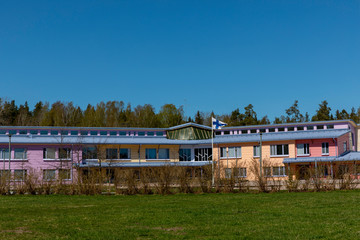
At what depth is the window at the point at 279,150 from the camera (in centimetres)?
5175

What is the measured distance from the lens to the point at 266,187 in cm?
2709

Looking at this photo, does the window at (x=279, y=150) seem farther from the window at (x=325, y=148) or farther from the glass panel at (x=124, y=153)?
the glass panel at (x=124, y=153)

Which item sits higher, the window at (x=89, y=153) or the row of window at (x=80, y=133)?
the row of window at (x=80, y=133)

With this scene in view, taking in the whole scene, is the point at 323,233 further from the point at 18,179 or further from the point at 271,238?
the point at 18,179

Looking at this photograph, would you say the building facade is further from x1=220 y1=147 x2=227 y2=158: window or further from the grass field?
the grass field

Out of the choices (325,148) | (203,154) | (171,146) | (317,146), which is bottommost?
(203,154)

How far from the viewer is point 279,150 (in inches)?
2056

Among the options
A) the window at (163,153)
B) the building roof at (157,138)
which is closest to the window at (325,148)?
the building roof at (157,138)

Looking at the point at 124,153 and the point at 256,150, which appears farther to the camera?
the point at 124,153

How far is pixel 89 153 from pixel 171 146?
10767 millimetres

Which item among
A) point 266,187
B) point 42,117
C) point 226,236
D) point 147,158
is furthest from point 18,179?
point 42,117

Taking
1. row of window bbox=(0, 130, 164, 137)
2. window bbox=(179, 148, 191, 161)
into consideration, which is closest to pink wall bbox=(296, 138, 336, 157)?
window bbox=(179, 148, 191, 161)

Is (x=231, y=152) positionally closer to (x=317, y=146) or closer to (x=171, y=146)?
(x=171, y=146)

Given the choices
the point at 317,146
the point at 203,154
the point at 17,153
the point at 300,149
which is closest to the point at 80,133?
the point at 17,153
